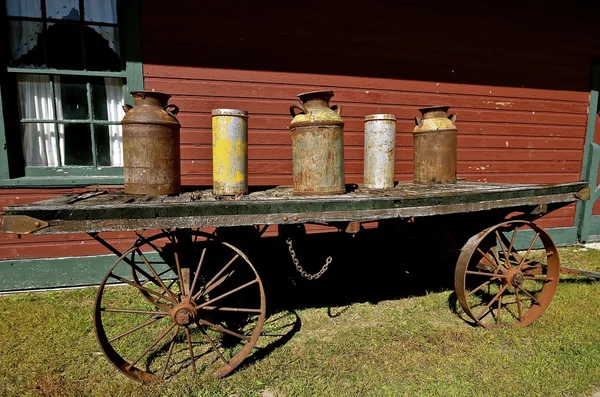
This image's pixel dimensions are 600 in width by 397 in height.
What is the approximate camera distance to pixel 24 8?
3756 mm

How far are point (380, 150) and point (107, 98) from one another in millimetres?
3039

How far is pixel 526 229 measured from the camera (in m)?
5.41

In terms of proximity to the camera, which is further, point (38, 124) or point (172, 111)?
point (38, 124)

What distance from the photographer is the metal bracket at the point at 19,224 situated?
2.06m

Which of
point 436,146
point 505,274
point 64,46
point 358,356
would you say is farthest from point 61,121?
point 505,274

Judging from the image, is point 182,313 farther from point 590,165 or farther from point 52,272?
point 590,165

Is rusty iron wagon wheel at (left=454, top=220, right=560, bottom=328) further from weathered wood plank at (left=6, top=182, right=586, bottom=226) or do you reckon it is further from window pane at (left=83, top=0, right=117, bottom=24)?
window pane at (left=83, top=0, right=117, bottom=24)

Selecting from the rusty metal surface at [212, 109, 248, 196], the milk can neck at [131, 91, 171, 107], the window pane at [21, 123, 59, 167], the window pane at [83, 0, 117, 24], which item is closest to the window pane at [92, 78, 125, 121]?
the window pane at [21, 123, 59, 167]

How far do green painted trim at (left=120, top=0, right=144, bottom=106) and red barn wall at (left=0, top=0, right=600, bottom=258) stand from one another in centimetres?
6

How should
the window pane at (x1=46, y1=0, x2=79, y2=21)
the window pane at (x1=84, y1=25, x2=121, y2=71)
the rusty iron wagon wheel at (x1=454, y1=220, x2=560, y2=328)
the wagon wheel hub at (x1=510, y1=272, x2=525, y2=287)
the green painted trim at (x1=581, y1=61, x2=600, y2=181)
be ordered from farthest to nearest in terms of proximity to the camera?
1. the green painted trim at (x1=581, y1=61, x2=600, y2=181)
2. the window pane at (x1=84, y1=25, x2=121, y2=71)
3. the window pane at (x1=46, y1=0, x2=79, y2=21)
4. the wagon wheel hub at (x1=510, y1=272, x2=525, y2=287)
5. the rusty iron wagon wheel at (x1=454, y1=220, x2=560, y2=328)

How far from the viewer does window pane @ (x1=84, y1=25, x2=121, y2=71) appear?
12.8ft

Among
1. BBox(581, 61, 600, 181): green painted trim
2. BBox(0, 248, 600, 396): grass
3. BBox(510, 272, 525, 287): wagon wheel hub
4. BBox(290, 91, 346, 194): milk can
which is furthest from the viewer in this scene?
BBox(581, 61, 600, 181): green painted trim

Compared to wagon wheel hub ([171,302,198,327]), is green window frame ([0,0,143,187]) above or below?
above

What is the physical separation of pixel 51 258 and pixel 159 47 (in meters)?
2.58
